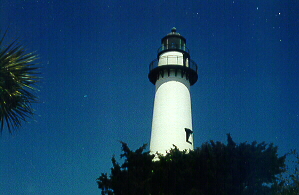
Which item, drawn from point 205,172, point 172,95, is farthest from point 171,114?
point 205,172

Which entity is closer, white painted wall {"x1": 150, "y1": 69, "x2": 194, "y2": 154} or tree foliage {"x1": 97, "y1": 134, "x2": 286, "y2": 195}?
tree foliage {"x1": 97, "y1": 134, "x2": 286, "y2": 195}

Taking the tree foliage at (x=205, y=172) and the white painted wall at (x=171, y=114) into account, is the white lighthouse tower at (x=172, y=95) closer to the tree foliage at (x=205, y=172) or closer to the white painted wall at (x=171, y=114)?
the white painted wall at (x=171, y=114)

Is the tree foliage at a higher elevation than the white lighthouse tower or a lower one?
lower

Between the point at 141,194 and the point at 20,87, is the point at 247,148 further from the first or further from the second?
the point at 20,87

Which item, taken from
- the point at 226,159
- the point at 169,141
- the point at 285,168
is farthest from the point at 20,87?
the point at 169,141

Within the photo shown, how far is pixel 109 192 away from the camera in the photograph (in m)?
18.6

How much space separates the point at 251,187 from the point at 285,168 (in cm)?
251

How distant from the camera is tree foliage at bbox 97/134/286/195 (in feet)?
60.9

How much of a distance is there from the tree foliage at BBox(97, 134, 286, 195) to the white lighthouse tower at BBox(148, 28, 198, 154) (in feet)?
24.5

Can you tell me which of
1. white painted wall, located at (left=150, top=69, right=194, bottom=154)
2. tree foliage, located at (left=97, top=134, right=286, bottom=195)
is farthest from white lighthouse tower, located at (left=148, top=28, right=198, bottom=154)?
tree foliage, located at (left=97, top=134, right=286, bottom=195)

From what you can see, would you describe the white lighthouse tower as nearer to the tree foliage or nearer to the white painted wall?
the white painted wall

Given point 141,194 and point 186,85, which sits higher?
point 186,85

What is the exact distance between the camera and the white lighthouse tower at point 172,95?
28748 millimetres

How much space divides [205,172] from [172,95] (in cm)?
1185
